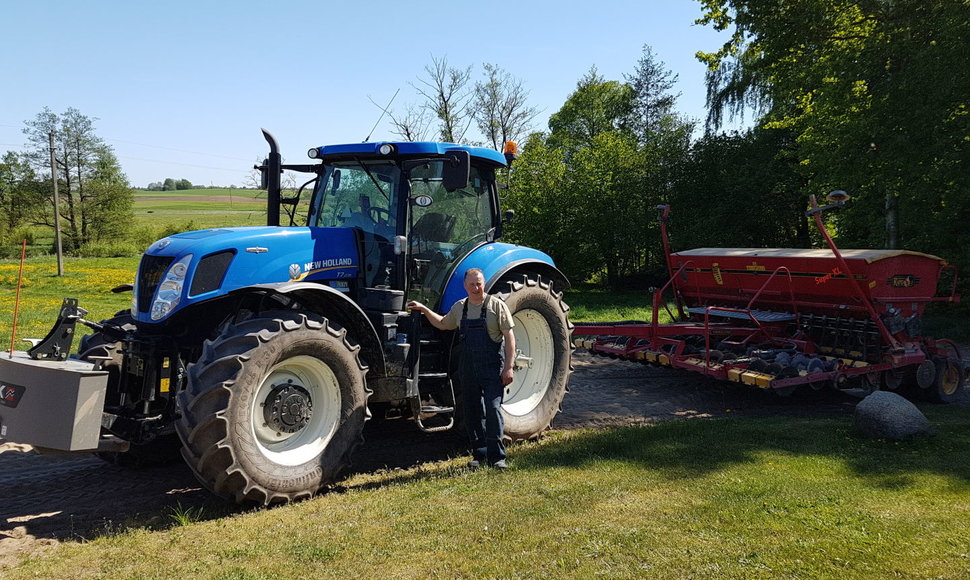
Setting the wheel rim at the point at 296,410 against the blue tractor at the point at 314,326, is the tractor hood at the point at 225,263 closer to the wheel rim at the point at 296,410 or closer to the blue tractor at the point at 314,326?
the blue tractor at the point at 314,326

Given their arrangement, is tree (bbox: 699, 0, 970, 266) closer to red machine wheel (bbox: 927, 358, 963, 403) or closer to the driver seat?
red machine wheel (bbox: 927, 358, 963, 403)

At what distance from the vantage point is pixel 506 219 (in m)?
7.55

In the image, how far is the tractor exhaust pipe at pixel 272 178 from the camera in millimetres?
6156

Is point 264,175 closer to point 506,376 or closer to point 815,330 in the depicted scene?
A: point 506,376

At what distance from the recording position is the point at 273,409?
4918 mm

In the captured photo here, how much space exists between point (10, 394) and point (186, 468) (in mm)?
1715

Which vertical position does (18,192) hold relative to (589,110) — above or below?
below

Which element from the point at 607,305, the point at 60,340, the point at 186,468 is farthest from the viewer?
the point at 607,305

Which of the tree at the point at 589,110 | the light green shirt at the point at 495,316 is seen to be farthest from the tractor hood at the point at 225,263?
the tree at the point at 589,110

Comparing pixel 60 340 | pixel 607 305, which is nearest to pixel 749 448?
pixel 60 340

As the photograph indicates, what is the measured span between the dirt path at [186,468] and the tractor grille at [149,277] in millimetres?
1168

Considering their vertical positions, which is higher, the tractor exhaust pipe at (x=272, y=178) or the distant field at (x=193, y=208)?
the distant field at (x=193, y=208)

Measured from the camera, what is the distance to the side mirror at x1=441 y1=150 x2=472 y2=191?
220 inches

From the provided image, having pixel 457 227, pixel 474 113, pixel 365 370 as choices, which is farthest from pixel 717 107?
pixel 365 370
